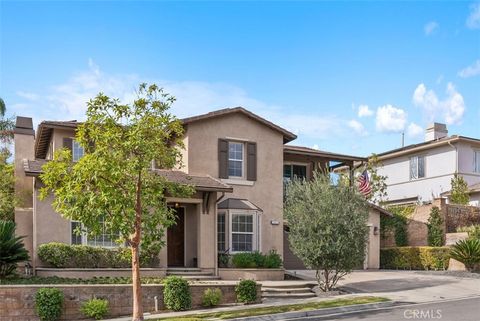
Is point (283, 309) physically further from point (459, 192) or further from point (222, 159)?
point (459, 192)

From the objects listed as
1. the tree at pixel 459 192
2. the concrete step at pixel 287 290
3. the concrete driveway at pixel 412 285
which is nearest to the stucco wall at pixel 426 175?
the tree at pixel 459 192

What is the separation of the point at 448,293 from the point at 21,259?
45.4ft

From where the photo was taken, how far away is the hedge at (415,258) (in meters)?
25.3

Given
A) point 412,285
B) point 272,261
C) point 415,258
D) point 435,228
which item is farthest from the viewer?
point 435,228

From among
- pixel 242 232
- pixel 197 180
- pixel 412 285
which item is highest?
pixel 197 180

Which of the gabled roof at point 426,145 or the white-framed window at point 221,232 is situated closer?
the white-framed window at point 221,232

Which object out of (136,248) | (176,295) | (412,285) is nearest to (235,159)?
(176,295)

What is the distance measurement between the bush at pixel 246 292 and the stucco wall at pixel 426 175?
67.4 ft

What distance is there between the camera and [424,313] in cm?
1372

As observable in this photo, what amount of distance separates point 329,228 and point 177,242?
6787 mm

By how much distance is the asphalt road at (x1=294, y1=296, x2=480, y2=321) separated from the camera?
42.7 ft

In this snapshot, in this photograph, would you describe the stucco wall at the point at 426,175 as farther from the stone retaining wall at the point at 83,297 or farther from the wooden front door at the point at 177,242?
the stone retaining wall at the point at 83,297

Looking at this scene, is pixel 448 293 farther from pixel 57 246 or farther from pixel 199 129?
pixel 57 246

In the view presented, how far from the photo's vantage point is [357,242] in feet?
58.5
